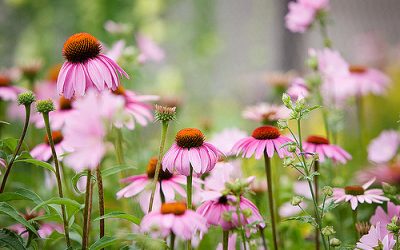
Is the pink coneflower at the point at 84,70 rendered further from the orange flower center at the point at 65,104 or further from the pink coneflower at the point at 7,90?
the pink coneflower at the point at 7,90

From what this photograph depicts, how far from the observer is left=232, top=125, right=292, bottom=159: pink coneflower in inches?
34.2

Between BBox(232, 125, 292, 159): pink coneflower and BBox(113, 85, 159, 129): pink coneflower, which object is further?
BBox(113, 85, 159, 129): pink coneflower

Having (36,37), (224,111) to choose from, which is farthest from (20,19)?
Result: (224,111)

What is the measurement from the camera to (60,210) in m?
0.88

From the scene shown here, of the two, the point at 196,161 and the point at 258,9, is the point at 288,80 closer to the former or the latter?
the point at 196,161

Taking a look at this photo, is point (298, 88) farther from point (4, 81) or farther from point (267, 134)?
point (4, 81)

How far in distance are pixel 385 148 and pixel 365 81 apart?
0.27 meters

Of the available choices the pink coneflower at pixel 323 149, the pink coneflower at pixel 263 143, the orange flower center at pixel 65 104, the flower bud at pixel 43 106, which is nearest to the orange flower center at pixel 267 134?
the pink coneflower at pixel 263 143

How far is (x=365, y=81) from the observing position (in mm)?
1607

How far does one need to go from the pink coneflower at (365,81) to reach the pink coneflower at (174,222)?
975 millimetres

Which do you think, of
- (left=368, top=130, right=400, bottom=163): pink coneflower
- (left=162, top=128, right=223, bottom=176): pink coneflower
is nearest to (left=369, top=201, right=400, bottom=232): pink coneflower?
(left=162, top=128, right=223, bottom=176): pink coneflower

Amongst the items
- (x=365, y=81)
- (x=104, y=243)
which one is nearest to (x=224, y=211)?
(x=104, y=243)

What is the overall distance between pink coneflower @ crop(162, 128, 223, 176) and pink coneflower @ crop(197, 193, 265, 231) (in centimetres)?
5

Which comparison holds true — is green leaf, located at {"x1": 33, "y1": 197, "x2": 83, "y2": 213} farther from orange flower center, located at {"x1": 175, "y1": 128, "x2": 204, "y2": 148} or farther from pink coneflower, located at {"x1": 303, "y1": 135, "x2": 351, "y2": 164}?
pink coneflower, located at {"x1": 303, "y1": 135, "x2": 351, "y2": 164}
